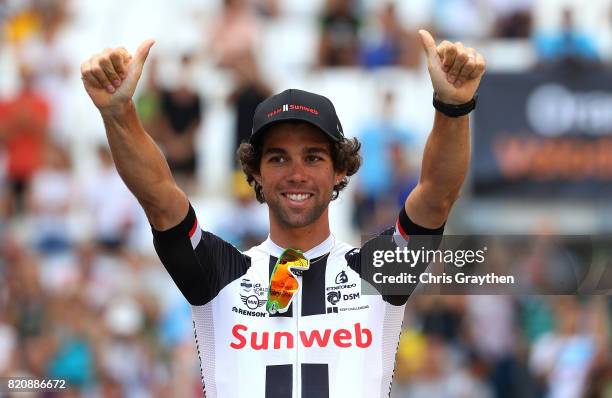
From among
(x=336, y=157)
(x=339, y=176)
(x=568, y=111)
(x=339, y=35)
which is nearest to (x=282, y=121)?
(x=336, y=157)

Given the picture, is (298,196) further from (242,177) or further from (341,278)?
(242,177)

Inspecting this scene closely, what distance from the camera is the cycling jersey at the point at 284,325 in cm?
580

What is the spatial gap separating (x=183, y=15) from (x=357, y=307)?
12.6m

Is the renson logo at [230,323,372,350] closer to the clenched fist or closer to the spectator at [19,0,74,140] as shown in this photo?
the clenched fist

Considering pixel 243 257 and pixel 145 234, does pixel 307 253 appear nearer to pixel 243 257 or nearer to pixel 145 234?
pixel 243 257

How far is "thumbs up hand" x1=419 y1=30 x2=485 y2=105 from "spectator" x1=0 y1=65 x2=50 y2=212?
1043cm

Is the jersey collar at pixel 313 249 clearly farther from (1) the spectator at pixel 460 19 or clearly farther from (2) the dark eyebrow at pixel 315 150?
(1) the spectator at pixel 460 19

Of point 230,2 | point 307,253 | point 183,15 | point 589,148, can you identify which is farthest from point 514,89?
point 307,253

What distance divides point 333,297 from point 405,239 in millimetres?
398

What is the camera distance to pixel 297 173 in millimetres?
5848

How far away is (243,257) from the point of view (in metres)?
6.14

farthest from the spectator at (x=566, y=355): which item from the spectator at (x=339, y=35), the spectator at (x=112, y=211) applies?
the spectator at (x=339, y=35)

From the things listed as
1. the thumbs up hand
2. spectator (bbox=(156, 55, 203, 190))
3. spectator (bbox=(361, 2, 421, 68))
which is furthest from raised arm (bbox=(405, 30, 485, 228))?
spectator (bbox=(361, 2, 421, 68))

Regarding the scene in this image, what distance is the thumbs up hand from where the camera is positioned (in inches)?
218
